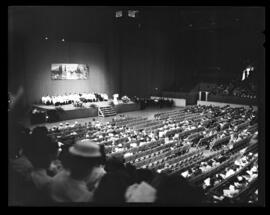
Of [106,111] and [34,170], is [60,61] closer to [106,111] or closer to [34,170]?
[106,111]

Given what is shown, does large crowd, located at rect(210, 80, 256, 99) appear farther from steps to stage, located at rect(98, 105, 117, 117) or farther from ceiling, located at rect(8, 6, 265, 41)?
steps to stage, located at rect(98, 105, 117, 117)

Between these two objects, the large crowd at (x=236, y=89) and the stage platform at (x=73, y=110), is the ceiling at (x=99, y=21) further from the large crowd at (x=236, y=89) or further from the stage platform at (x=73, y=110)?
the stage platform at (x=73, y=110)

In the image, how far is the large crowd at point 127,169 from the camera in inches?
262

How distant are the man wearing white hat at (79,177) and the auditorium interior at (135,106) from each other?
0.02 m

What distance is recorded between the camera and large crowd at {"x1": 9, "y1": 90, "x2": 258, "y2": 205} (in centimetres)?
666

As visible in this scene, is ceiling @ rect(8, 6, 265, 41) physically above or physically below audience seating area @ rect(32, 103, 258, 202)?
above

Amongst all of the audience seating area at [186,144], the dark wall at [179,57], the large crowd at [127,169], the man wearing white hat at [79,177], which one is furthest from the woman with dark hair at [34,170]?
the dark wall at [179,57]

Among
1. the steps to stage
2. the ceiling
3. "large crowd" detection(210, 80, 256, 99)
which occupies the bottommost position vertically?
the steps to stage

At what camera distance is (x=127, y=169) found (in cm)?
768

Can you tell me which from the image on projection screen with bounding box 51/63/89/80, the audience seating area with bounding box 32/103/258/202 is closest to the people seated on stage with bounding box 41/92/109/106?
the image on projection screen with bounding box 51/63/89/80

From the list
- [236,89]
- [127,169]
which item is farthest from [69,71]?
[127,169]

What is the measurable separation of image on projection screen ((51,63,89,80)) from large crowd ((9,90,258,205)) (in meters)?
8.29
